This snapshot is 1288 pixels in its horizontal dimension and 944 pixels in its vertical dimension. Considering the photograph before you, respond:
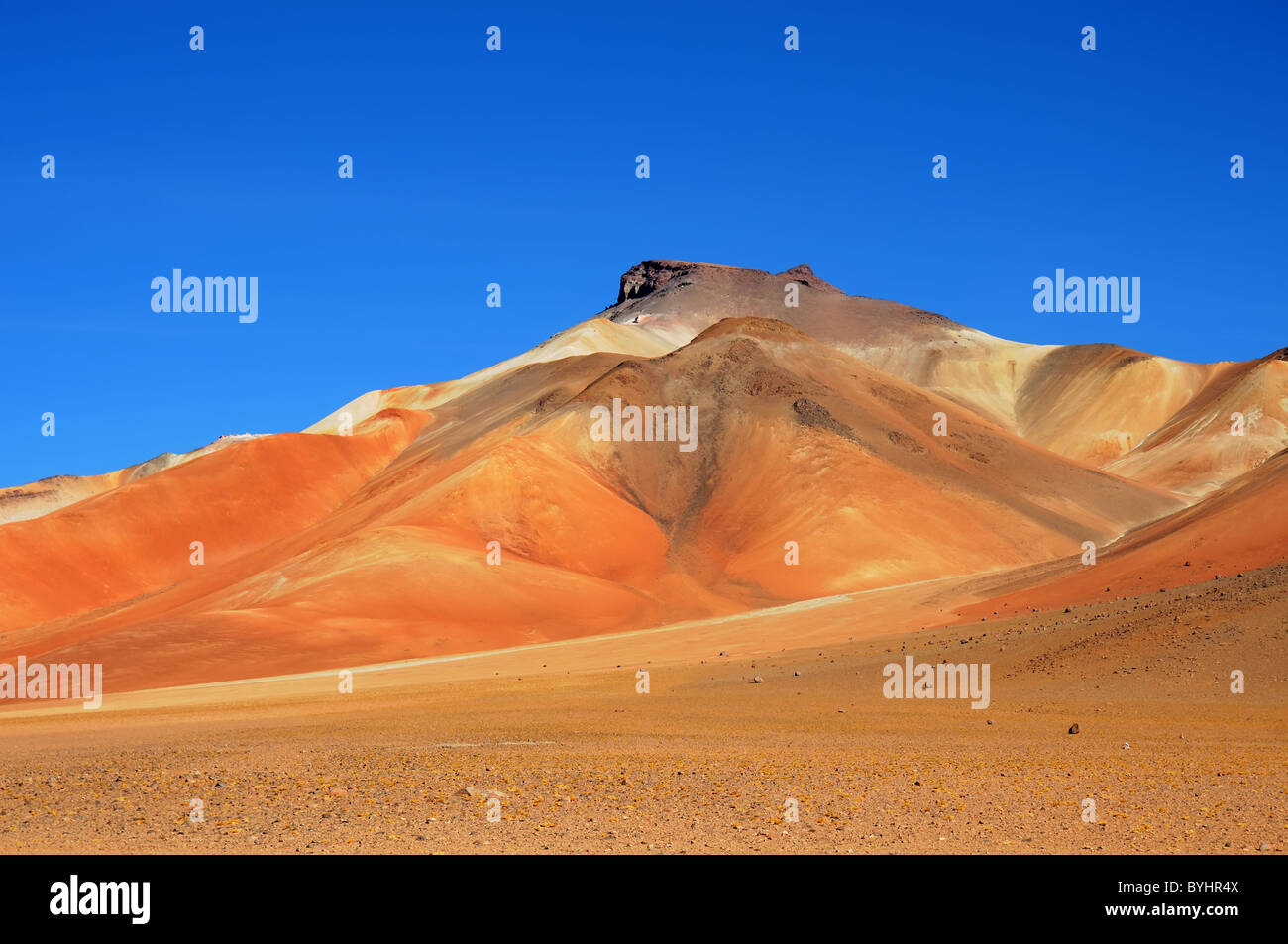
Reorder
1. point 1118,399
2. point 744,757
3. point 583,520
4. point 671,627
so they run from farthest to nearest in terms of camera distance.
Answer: point 1118,399
point 583,520
point 671,627
point 744,757

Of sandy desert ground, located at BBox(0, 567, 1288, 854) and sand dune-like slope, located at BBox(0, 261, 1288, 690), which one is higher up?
sand dune-like slope, located at BBox(0, 261, 1288, 690)

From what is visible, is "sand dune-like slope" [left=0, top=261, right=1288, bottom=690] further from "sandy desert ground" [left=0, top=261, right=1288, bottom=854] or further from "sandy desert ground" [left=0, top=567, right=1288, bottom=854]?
A: "sandy desert ground" [left=0, top=567, right=1288, bottom=854]

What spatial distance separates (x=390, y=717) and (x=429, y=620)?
33.2m

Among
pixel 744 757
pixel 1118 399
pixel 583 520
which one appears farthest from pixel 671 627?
pixel 1118 399

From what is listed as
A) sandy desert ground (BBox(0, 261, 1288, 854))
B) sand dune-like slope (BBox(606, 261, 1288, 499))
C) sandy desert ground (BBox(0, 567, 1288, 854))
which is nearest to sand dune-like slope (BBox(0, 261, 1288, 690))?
sandy desert ground (BBox(0, 261, 1288, 854))

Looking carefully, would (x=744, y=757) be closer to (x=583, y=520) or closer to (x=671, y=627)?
(x=671, y=627)

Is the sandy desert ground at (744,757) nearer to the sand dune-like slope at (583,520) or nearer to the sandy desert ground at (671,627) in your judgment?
the sandy desert ground at (671,627)

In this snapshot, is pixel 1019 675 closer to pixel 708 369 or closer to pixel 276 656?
pixel 276 656

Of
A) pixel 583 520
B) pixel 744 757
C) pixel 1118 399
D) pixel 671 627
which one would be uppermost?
pixel 1118 399

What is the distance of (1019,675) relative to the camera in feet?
114

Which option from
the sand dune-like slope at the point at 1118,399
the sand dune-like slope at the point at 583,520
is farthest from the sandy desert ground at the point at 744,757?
the sand dune-like slope at the point at 1118,399

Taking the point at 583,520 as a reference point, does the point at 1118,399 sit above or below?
above
